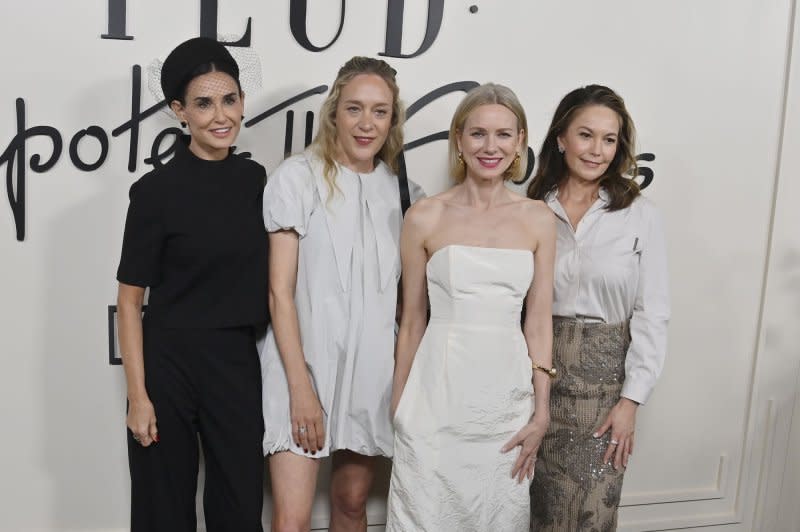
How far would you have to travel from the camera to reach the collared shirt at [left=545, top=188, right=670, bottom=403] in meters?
2.04

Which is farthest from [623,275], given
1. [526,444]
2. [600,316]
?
[526,444]

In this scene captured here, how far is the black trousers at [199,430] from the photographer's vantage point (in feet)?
6.23

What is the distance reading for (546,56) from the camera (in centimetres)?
251

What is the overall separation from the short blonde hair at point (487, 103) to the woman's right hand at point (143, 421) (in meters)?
1.02

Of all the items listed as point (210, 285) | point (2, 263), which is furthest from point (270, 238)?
point (2, 263)

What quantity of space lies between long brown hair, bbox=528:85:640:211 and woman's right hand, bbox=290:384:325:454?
90 cm

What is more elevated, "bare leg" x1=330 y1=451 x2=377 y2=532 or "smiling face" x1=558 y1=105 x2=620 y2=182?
"smiling face" x1=558 y1=105 x2=620 y2=182

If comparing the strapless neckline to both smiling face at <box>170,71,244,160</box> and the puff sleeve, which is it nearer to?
the puff sleeve

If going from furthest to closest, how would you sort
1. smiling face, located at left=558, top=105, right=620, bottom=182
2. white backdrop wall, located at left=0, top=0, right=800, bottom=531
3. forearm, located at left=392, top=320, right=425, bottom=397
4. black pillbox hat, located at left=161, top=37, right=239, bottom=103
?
1. white backdrop wall, located at left=0, top=0, right=800, bottom=531
2. smiling face, located at left=558, top=105, right=620, bottom=182
3. forearm, located at left=392, top=320, right=425, bottom=397
4. black pillbox hat, located at left=161, top=37, right=239, bottom=103

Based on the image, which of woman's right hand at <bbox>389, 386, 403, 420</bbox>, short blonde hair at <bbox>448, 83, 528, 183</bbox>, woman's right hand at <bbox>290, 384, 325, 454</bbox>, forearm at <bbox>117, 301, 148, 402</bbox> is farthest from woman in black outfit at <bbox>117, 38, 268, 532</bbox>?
short blonde hair at <bbox>448, 83, 528, 183</bbox>

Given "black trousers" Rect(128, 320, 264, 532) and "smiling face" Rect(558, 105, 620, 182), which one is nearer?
"black trousers" Rect(128, 320, 264, 532)

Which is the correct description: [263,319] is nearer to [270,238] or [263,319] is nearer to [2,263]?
[270,238]

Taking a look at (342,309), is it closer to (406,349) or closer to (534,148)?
(406,349)

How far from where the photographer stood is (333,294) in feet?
6.52
